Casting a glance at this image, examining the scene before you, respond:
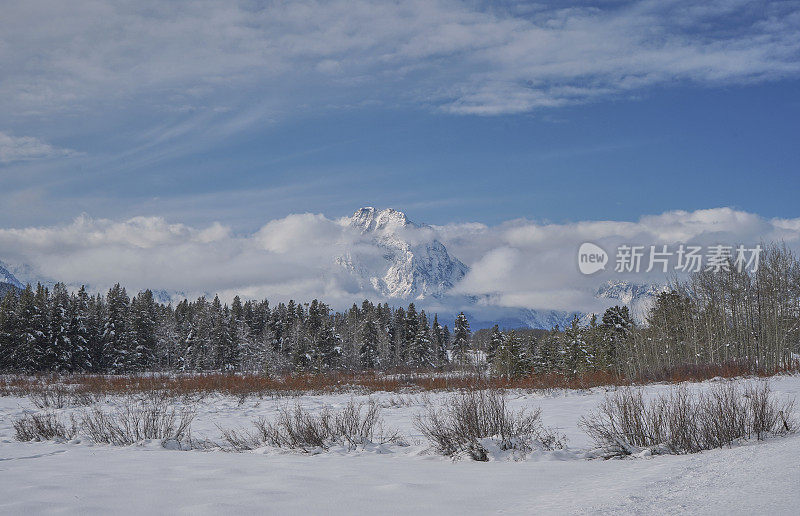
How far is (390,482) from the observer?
641 centimetres

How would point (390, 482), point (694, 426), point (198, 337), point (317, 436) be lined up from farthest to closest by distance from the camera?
point (198, 337) → point (317, 436) → point (694, 426) → point (390, 482)

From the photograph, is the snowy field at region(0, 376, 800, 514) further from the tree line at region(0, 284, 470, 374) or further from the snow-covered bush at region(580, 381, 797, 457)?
the tree line at region(0, 284, 470, 374)

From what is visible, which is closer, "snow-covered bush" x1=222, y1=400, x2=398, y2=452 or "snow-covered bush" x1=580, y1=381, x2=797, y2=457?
"snow-covered bush" x1=580, y1=381, x2=797, y2=457

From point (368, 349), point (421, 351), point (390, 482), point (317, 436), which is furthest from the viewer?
point (368, 349)

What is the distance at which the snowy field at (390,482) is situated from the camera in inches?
186

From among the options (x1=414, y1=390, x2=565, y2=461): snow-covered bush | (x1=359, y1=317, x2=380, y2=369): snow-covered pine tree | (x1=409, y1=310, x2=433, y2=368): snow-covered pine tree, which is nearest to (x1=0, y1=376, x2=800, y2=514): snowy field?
(x1=414, y1=390, x2=565, y2=461): snow-covered bush

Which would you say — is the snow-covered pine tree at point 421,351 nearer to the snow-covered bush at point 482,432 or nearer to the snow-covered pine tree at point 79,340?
the snow-covered pine tree at point 79,340

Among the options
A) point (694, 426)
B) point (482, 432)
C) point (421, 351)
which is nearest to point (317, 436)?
point (482, 432)

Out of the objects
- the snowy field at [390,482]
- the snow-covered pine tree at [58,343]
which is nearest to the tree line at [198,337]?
the snow-covered pine tree at [58,343]

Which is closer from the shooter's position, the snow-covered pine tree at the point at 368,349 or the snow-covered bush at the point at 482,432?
the snow-covered bush at the point at 482,432

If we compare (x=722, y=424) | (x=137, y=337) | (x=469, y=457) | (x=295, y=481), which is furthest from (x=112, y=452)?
(x=137, y=337)

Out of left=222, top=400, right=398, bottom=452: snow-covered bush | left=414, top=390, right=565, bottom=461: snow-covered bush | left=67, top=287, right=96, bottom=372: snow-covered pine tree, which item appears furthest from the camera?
left=67, top=287, right=96, bottom=372: snow-covered pine tree

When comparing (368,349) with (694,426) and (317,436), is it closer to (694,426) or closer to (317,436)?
(317,436)

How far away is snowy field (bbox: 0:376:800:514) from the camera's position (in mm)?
4715
